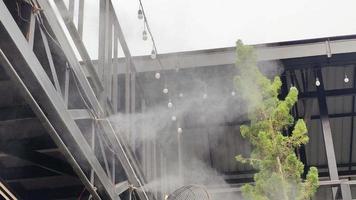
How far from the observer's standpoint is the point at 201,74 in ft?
27.1

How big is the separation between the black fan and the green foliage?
1330 mm

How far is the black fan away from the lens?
505 centimetres

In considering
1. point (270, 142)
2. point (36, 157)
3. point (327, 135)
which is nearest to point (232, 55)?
point (327, 135)

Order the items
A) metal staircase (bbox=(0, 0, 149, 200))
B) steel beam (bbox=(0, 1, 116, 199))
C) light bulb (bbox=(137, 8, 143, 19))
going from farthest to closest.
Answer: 1. light bulb (bbox=(137, 8, 143, 19))
2. metal staircase (bbox=(0, 0, 149, 200))
3. steel beam (bbox=(0, 1, 116, 199))

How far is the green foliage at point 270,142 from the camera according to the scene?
629cm

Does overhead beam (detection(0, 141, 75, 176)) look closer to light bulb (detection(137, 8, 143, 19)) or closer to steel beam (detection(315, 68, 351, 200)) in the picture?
light bulb (detection(137, 8, 143, 19))

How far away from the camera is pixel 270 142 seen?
6441 mm

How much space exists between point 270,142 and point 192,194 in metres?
1.68

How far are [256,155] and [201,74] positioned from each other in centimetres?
201

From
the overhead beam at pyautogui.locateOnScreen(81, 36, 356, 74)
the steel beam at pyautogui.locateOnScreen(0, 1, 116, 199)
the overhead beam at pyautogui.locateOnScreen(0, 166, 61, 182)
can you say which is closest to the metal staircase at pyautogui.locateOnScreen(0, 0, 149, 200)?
the steel beam at pyautogui.locateOnScreen(0, 1, 116, 199)

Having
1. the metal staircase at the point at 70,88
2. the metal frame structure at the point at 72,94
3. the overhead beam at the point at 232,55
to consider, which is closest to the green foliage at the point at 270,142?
the overhead beam at the point at 232,55

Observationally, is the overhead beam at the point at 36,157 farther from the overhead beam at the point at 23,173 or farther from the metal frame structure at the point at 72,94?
the overhead beam at the point at 23,173

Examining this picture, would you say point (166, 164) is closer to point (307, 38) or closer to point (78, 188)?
point (307, 38)

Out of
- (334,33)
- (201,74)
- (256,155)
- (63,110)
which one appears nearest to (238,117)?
(201,74)
